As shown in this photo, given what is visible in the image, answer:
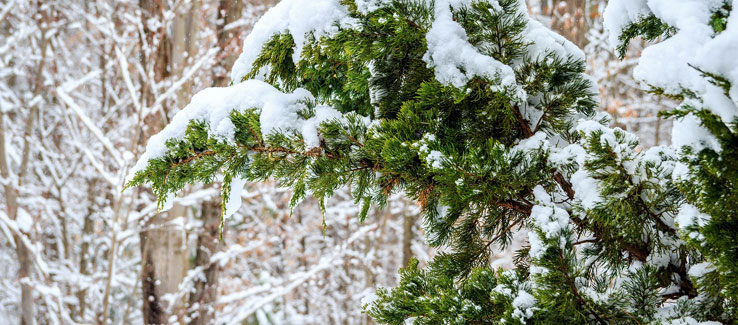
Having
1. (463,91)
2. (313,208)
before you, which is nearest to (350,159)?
(463,91)

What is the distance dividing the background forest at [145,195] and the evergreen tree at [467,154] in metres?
0.26

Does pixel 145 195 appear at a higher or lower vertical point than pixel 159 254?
higher

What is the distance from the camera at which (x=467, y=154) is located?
135 cm

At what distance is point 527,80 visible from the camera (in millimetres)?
1424

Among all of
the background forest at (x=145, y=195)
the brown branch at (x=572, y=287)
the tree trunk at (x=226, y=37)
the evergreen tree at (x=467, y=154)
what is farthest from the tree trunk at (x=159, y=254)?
the brown branch at (x=572, y=287)

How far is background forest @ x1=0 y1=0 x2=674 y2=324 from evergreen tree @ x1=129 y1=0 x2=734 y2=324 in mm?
257

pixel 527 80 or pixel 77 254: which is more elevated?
pixel 77 254

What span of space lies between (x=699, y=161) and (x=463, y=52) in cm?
62

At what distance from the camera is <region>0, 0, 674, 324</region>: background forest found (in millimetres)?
4633

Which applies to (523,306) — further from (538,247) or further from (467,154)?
(467,154)

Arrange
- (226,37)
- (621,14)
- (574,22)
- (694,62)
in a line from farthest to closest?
(226,37) → (574,22) → (621,14) → (694,62)

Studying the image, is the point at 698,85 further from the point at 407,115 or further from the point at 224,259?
the point at 224,259

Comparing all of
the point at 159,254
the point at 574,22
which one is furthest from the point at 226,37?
the point at 574,22

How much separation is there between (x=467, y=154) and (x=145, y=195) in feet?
15.4
